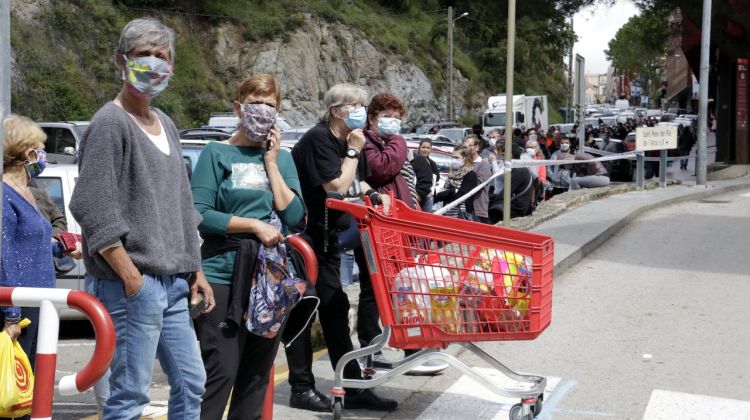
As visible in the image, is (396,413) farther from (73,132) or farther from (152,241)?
(73,132)

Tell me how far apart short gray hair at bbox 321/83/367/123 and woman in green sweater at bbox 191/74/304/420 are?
1002 millimetres

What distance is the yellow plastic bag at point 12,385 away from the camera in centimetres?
364

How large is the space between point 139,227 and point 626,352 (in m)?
4.76

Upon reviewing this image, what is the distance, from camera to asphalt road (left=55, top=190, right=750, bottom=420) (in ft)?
19.2

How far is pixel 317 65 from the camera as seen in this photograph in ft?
176

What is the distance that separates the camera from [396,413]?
5.68m

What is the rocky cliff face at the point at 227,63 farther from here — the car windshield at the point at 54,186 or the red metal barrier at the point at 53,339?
the red metal barrier at the point at 53,339

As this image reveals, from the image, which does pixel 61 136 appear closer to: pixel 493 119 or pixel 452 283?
pixel 452 283

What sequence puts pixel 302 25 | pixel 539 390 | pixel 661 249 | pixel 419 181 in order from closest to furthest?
pixel 539 390 < pixel 419 181 < pixel 661 249 < pixel 302 25

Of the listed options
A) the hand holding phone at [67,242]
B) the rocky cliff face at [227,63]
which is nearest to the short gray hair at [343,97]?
the hand holding phone at [67,242]

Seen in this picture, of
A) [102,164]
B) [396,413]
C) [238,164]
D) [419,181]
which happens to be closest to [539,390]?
[396,413]

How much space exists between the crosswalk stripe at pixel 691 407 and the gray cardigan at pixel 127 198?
3.32 meters

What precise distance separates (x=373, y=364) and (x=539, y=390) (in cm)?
125

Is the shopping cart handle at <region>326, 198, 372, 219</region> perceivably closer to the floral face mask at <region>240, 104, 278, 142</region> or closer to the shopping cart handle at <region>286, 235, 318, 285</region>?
the shopping cart handle at <region>286, 235, 318, 285</region>
